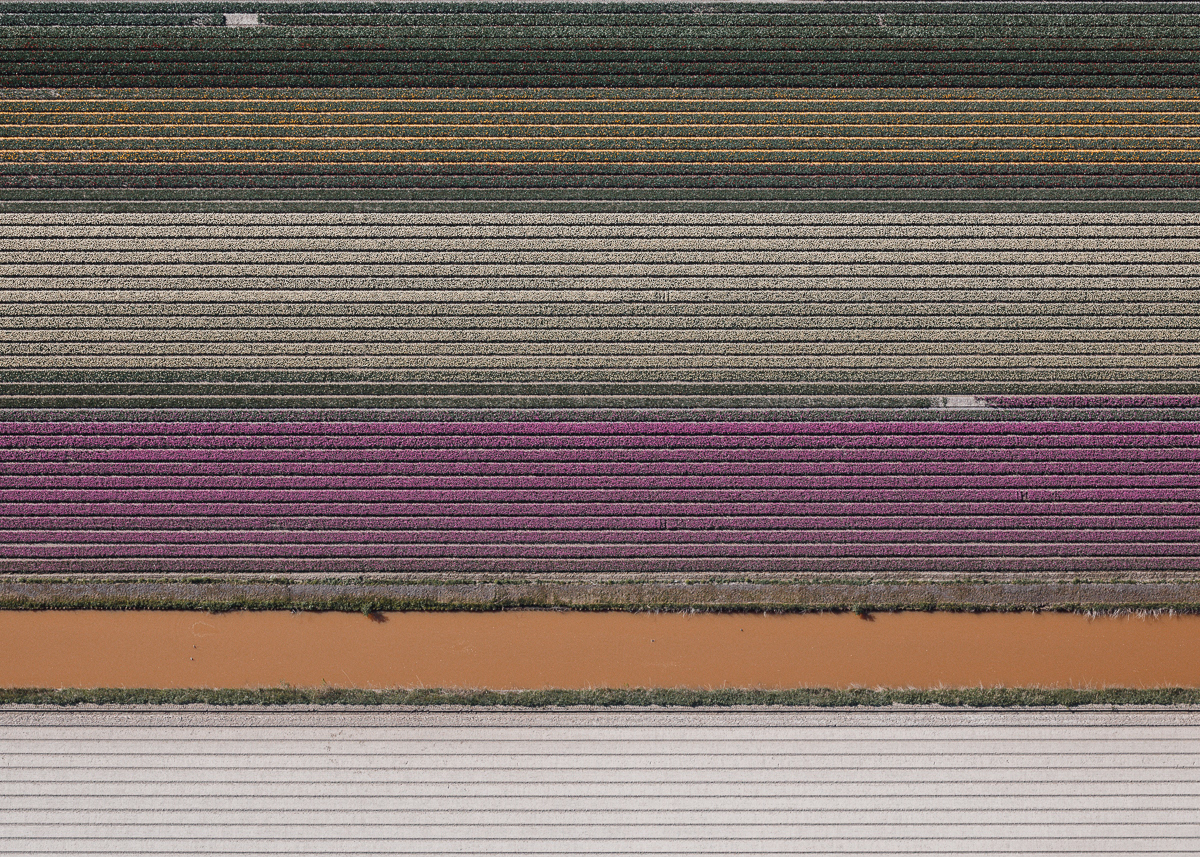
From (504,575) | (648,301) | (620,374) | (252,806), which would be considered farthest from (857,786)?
(252,806)

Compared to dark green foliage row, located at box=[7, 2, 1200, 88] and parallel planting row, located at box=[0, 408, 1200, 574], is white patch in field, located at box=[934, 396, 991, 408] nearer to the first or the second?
parallel planting row, located at box=[0, 408, 1200, 574]

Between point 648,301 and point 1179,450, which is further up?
point 648,301

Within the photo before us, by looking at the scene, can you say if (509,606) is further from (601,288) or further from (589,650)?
(601,288)

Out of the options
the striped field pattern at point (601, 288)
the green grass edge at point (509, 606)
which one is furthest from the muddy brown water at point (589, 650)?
the striped field pattern at point (601, 288)

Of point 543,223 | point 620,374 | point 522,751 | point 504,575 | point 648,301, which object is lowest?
point 522,751

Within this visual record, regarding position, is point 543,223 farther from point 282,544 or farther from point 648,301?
point 282,544

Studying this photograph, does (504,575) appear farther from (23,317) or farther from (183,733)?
(23,317)

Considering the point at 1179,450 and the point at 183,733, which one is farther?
the point at 1179,450
